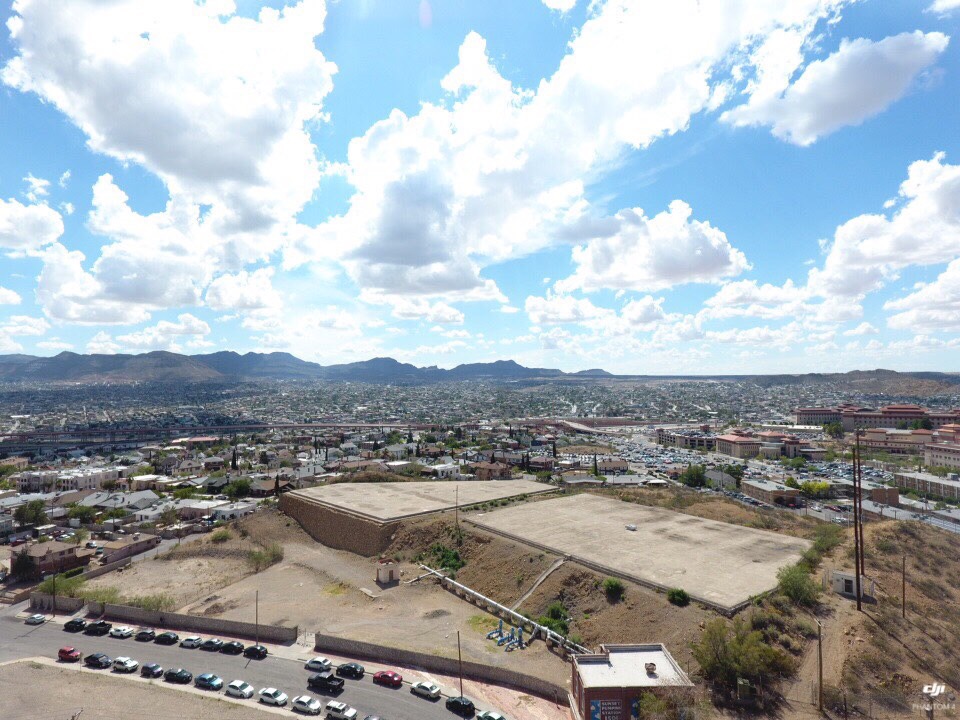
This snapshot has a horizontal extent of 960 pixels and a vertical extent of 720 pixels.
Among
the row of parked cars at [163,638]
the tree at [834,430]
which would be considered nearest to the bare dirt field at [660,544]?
the row of parked cars at [163,638]

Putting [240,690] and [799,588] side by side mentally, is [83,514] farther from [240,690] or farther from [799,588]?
[799,588]

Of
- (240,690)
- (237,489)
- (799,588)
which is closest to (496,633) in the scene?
(240,690)

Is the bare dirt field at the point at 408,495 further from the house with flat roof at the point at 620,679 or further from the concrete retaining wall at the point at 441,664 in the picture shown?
the house with flat roof at the point at 620,679

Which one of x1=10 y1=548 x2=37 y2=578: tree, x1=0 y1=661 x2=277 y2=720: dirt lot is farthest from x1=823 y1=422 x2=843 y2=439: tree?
x1=10 y1=548 x2=37 y2=578: tree

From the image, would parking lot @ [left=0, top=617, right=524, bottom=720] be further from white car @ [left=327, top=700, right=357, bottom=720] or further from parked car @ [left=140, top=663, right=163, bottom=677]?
white car @ [left=327, top=700, right=357, bottom=720]

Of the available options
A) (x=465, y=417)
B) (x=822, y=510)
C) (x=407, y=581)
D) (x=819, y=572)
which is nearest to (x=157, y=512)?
(x=407, y=581)

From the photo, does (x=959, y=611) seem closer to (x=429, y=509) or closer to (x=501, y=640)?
(x=501, y=640)
